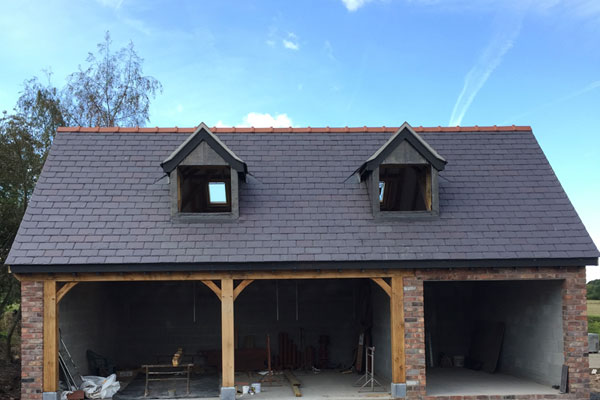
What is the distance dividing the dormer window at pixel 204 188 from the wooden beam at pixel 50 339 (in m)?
2.93

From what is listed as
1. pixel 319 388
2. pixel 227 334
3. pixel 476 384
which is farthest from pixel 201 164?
pixel 476 384

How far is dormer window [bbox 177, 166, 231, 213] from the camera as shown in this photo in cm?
1212

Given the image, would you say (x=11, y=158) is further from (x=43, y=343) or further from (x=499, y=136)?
(x=499, y=136)

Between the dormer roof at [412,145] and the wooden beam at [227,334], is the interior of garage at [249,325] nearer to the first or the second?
the wooden beam at [227,334]

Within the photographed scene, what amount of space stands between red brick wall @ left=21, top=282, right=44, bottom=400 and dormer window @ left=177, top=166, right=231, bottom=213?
3.15 meters

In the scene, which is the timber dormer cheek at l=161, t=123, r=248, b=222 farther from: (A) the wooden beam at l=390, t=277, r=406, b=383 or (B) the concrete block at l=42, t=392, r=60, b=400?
(B) the concrete block at l=42, t=392, r=60, b=400

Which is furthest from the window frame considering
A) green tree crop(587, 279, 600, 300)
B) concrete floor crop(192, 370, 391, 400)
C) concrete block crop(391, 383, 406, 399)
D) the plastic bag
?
green tree crop(587, 279, 600, 300)

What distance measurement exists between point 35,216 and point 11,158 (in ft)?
23.6

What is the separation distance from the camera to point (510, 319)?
12.7 m

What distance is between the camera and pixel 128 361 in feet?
45.8

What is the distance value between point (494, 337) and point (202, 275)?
282 inches

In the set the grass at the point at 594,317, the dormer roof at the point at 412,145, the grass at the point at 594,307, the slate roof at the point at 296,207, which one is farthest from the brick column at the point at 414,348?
the grass at the point at 594,307

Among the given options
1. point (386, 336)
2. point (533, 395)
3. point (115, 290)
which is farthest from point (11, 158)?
point (533, 395)

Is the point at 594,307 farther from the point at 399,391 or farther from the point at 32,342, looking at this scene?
the point at 32,342
